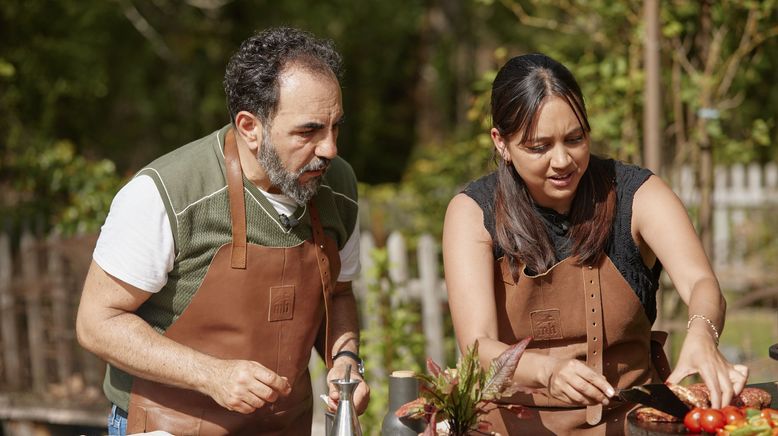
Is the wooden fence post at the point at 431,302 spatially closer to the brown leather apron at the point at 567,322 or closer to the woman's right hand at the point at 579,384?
the brown leather apron at the point at 567,322

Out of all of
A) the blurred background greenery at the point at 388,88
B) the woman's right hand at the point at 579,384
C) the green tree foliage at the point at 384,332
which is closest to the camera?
the woman's right hand at the point at 579,384

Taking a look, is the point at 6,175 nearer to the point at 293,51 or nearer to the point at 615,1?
the point at 615,1

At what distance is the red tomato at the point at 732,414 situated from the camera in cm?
235

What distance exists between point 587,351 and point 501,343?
31 cm

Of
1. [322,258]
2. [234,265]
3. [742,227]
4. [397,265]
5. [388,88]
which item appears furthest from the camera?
[388,88]

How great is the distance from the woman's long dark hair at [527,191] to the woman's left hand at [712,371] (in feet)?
1.42

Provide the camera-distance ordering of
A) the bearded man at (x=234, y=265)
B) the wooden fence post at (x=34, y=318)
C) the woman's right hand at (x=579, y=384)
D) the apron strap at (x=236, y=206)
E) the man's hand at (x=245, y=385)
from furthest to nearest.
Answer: the wooden fence post at (x=34, y=318) → the apron strap at (x=236, y=206) → the bearded man at (x=234, y=265) → the man's hand at (x=245, y=385) → the woman's right hand at (x=579, y=384)

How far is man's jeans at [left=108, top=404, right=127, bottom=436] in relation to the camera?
2992 mm

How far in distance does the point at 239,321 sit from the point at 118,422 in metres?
0.48

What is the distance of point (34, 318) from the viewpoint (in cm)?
683

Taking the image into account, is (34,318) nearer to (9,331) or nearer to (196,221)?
(9,331)

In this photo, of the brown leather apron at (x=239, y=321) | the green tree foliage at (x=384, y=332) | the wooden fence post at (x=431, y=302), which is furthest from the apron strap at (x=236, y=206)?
the wooden fence post at (x=431, y=302)

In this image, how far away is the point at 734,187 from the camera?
1183cm

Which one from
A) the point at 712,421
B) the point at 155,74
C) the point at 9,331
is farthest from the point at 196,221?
the point at 155,74
